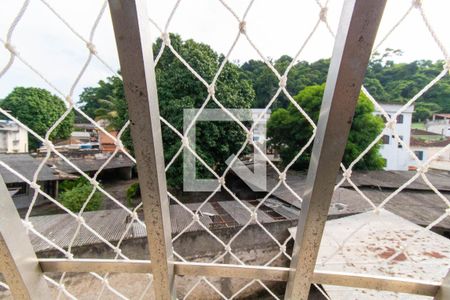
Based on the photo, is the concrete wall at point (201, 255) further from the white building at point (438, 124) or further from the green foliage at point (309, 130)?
the white building at point (438, 124)

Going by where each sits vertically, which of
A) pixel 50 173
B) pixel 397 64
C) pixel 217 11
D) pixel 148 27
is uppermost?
pixel 397 64

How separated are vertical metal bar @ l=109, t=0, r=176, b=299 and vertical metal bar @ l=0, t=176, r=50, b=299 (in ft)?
0.65

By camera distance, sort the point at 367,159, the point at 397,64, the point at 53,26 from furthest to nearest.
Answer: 1. the point at 397,64
2. the point at 367,159
3. the point at 53,26

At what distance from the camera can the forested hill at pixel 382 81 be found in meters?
4.82

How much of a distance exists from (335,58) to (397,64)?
11.2m

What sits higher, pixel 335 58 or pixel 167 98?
pixel 167 98

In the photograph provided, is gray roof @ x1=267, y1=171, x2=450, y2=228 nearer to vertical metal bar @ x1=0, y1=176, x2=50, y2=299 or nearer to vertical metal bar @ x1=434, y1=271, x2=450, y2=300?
vertical metal bar @ x1=434, y1=271, x2=450, y2=300

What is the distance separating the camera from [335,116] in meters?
0.27

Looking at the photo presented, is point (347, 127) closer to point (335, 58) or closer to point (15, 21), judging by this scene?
point (335, 58)

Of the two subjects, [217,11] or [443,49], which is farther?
[217,11]

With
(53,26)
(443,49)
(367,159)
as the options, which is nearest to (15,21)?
(53,26)

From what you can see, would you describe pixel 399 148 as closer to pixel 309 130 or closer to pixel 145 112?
pixel 309 130

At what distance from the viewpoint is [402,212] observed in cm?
296

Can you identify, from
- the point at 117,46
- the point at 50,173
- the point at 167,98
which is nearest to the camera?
the point at 117,46
